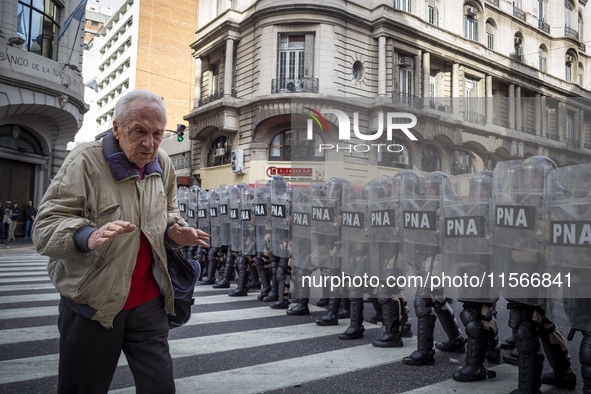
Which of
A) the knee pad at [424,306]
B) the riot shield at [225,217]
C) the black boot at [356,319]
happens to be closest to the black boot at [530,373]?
the knee pad at [424,306]

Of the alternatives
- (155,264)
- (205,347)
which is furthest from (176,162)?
(155,264)

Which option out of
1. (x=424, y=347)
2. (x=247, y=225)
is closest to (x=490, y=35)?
(x=247, y=225)

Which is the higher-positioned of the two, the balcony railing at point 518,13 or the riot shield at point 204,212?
the balcony railing at point 518,13

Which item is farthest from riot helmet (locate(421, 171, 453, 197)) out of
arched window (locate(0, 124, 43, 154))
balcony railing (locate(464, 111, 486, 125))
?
arched window (locate(0, 124, 43, 154))

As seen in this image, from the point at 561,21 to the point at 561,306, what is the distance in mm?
20274

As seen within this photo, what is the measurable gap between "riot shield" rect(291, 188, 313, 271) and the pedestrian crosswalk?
0.80 m

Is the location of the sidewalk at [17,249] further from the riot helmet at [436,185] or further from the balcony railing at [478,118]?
the balcony railing at [478,118]

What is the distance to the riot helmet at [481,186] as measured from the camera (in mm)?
3660

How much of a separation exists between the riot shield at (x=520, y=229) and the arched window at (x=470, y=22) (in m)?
25.3

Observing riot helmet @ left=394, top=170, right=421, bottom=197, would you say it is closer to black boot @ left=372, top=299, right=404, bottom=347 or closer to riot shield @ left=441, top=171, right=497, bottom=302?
riot shield @ left=441, top=171, right=497, bottom=302

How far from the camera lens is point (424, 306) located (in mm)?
4273

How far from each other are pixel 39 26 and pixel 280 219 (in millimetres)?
16772

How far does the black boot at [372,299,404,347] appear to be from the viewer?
15.5 feet

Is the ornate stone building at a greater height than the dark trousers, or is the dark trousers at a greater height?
the ornate stone building
